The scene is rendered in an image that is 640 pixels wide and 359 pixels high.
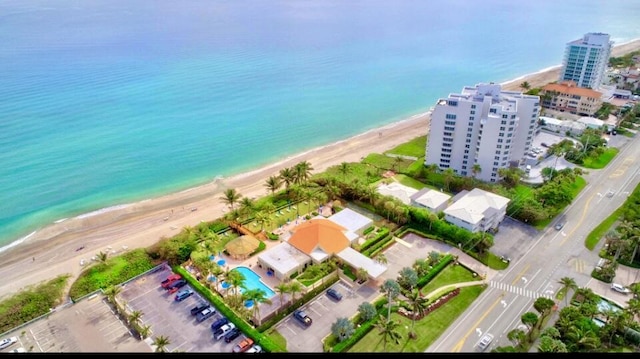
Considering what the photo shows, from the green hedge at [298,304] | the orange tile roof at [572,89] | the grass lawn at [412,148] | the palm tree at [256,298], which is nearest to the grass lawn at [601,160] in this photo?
the orange tile roof at [572,89]

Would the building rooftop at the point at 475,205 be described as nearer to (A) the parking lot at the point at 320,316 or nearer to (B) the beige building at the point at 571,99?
(A) the parking lot at the point at 320,316

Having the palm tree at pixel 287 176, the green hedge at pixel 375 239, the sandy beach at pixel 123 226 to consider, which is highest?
the palm tree at pixel 287 176

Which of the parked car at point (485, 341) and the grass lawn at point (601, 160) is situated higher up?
the grass lawn at point (601, 160)

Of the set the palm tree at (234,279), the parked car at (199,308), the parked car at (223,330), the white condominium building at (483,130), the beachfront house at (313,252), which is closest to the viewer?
the parked car at (223,330)

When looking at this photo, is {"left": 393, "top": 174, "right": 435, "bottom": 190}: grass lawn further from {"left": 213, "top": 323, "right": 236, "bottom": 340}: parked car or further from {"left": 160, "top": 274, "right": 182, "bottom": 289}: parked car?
{"left": 213, "top": 323, "right": 236, "bottom": 340}: parked car

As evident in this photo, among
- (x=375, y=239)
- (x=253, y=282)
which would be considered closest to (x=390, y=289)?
(x=375, y=239)

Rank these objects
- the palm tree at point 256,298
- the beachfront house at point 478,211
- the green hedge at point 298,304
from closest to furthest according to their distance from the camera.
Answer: the palm tree at point 256,298 → the green hedge at point 298,304 → the beachfront house at point 478,211

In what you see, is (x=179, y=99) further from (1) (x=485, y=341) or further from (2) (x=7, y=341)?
(1) (x=485, y=341)
